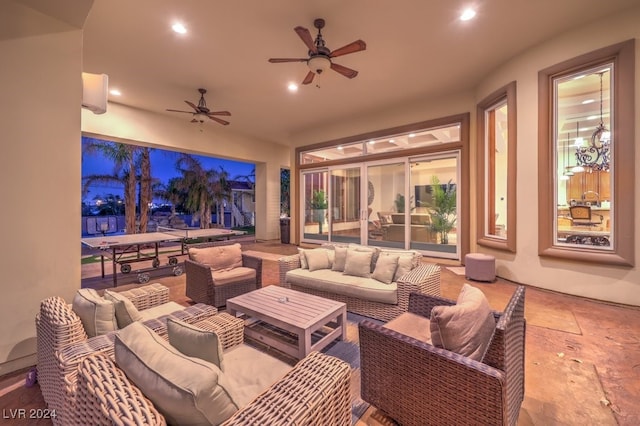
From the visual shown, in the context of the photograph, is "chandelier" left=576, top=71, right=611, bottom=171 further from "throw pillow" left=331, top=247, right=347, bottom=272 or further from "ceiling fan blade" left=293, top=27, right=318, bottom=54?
"ceiling fan blade" left=293, top=27, right=318, bottom=54

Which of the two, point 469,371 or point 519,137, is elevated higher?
point 519,137

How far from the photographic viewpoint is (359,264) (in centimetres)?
339

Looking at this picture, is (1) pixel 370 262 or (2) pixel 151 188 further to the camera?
(2) pixel 151 188

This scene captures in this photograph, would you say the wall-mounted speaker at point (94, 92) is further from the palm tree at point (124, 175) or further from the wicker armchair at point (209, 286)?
the palm tree at point (124, 175)

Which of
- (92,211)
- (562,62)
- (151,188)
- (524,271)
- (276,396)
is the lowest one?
(524,271)

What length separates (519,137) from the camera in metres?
4.42

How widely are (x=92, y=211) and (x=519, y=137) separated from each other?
12751mm

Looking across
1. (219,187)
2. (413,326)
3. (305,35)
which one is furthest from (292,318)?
(219,187)

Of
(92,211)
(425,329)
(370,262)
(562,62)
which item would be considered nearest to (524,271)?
(370,262)

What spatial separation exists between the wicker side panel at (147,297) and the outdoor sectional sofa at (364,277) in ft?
5.06

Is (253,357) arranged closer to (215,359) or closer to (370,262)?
(215,359)

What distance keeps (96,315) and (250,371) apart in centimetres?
111

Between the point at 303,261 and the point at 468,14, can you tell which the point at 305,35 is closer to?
the point at 468,14

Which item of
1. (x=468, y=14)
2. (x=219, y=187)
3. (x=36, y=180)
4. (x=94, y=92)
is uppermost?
(x=468, y=14)
